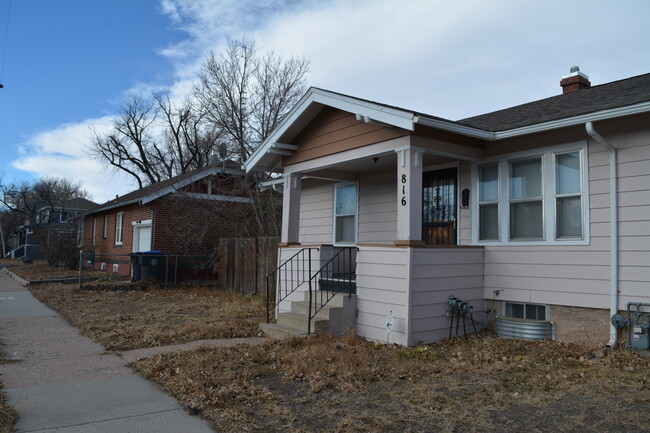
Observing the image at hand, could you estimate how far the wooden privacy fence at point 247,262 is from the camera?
42.4ft

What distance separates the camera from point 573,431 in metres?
3.68

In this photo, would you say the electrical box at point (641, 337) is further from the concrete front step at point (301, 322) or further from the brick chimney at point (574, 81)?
the brick chimney at point (574, 81)

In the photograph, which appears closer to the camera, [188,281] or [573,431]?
[573,431]

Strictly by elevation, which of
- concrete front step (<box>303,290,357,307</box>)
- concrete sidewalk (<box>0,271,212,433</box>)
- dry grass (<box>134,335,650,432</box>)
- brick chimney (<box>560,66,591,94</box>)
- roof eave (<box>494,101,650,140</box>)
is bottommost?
concrete sidewalk (<box>0,271,212,433</box>)

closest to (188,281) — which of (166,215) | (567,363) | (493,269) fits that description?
(166,215)

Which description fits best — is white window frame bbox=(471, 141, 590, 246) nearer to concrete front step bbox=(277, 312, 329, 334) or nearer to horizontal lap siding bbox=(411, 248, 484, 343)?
horizontal lap siding bbox=(411, 248, 484, 343)

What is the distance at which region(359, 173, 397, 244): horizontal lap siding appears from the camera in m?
9.34

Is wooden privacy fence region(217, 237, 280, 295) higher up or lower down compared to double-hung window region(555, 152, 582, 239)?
lower down

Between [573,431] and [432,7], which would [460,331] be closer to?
[573,431]

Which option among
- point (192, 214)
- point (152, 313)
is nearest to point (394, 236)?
point (152, 313)

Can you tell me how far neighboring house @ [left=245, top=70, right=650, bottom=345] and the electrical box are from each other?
14.3 inches

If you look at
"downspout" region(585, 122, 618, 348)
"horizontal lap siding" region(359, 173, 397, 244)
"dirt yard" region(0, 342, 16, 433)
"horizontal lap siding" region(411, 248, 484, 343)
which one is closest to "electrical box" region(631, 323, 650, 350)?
"downspout" region(585, 122, 618, 348)

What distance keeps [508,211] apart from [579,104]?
1884 millimetres

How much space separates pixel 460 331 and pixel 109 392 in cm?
491
